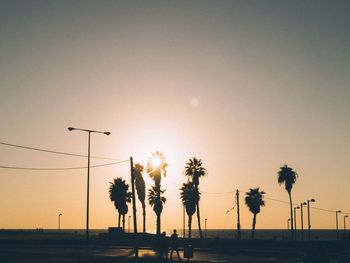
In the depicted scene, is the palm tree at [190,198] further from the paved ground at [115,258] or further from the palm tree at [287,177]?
the paved ground at [115,258]

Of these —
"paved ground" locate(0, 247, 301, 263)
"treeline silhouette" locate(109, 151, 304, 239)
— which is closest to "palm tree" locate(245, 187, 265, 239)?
"treeline silhouette" locate(109, 151, 304, 239)

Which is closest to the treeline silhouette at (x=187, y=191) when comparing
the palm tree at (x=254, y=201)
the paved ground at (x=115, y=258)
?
the palm tree at (x=254, y=201)

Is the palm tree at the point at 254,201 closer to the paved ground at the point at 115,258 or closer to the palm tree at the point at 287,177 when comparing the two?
the palm tree at the point at 287,177

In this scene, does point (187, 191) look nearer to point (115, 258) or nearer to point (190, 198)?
point (190, 198)

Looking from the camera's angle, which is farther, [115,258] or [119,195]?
[119,195]

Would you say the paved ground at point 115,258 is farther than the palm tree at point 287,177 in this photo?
No

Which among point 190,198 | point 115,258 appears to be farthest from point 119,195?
point 115,258

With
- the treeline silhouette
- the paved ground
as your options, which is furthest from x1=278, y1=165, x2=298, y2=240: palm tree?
the paved ground

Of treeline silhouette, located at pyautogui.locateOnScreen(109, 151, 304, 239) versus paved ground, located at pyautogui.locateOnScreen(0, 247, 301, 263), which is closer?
paved ground, located at pyautogui.locateOnScreen(0, 247, 301, 263)

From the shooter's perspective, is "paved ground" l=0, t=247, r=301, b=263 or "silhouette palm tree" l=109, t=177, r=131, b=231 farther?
"silhouette palm tree" l=109, t=177, r=131, b=231

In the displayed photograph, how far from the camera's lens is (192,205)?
99.6 metres

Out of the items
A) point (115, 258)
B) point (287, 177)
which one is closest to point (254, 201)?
point (287, 177)

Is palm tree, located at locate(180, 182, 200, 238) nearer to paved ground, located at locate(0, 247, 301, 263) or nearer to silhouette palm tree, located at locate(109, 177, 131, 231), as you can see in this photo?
silhouette palm tree, located at locate(109, 177, 131, 231)

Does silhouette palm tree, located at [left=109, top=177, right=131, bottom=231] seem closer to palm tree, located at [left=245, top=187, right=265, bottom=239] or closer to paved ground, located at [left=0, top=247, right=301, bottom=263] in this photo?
palm tree, located at [left=245, top=187, right=265, bottom=239]
